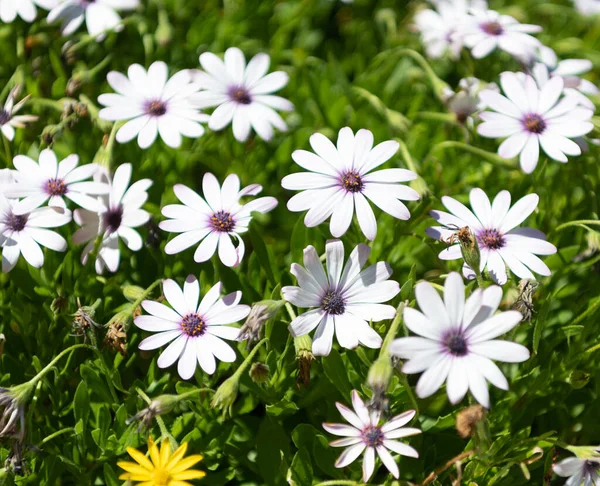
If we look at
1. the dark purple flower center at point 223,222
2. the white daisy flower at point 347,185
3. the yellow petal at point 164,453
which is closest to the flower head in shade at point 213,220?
the dark purple flower center at point 223,222

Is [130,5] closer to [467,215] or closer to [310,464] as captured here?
[467,215]

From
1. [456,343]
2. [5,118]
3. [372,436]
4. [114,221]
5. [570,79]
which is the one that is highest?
[570,79]

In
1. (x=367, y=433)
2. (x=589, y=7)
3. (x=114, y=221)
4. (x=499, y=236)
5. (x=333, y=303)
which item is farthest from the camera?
(x=589, y=7)

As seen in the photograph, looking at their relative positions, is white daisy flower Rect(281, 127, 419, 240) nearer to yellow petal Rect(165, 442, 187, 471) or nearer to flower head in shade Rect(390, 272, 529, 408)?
flower head in shade Rect(390, 272, 529, 408)

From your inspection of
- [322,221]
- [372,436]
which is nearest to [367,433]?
[372,436]

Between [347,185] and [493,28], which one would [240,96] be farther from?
[493,28]

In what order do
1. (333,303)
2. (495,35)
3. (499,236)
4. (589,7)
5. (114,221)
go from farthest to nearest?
1. (589,7)
2. (495,35)
3. (114,221)
4. (499,236)
5. (333,303)

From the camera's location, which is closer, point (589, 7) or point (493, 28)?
point (493, 28)
